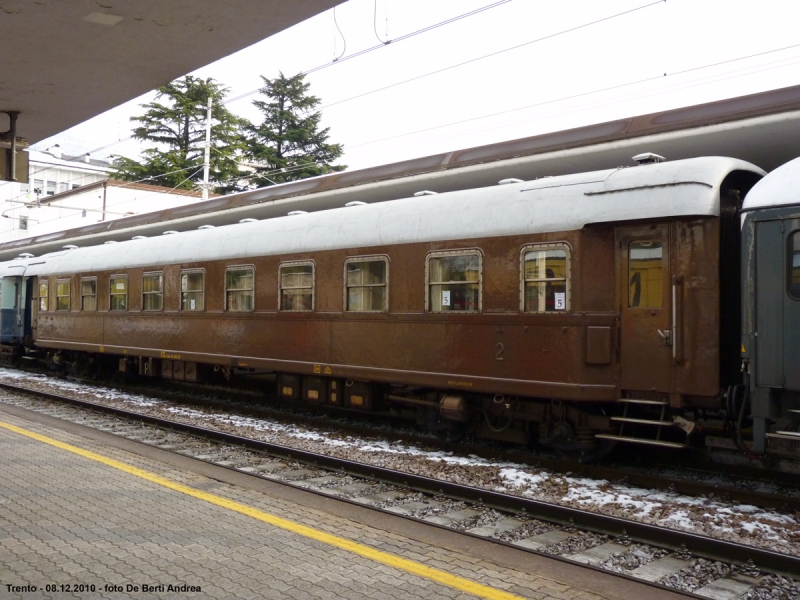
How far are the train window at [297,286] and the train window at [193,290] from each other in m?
2.55

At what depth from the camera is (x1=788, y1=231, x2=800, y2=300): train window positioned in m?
6.43

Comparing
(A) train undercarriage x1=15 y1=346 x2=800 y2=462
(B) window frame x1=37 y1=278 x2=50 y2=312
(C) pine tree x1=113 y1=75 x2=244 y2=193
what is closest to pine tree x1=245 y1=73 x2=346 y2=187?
(C) pine tree x1=113 y1=75 x2=244 y2=193

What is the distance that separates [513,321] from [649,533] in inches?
130

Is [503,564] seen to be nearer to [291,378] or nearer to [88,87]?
[88,87]

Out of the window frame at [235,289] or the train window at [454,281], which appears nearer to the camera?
the train window at [454,281]

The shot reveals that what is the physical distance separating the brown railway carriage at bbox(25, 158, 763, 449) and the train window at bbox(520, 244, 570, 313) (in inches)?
0.7

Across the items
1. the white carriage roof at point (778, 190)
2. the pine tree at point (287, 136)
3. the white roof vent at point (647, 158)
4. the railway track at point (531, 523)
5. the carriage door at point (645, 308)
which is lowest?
the railway track at point (531, 523)

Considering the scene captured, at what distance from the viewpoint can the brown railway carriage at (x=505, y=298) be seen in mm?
7254

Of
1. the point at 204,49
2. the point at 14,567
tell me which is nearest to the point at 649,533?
the point at 14,567

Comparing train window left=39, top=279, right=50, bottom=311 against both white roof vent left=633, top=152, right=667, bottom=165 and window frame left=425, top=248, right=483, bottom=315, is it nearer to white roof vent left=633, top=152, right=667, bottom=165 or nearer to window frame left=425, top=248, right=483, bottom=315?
window frame left=425, top=248, right=483, bottom=315

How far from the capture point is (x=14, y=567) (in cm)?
463

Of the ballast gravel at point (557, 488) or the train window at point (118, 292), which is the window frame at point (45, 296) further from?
→ the ballast gravel at point (557, 488)

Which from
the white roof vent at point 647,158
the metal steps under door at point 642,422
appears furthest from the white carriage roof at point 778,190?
the metal steps under door at point 642,422

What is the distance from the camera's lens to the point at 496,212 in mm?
8672
